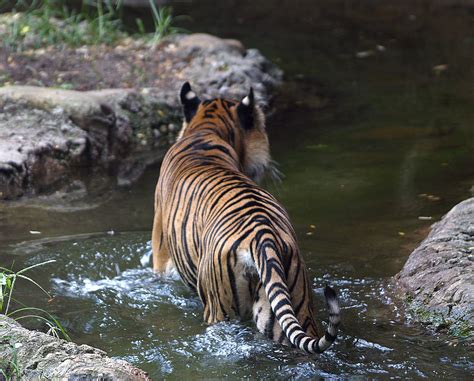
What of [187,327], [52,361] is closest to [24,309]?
[52,361]

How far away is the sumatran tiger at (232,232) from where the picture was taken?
376 centimetres

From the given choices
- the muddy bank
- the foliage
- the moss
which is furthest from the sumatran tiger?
the muddy bank

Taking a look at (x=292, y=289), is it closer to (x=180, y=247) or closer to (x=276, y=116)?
(x=180, y=247)

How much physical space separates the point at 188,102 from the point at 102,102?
2.56 metres

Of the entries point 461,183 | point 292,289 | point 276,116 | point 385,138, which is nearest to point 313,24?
point 276,116

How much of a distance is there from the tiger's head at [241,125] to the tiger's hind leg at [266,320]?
1586 mm

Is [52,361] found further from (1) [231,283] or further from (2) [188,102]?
(2) [188,102]

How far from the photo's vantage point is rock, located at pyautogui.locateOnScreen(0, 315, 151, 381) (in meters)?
3.01

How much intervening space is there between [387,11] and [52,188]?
7337 mm

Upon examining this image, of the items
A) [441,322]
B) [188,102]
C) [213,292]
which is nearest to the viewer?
[213,292]

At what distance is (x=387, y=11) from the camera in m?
12.8

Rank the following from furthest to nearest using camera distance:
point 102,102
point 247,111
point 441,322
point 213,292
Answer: point 102,102
point 247,111
point 441,322
point 213,292

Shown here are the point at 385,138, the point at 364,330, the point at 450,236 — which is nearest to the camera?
the point at 364,330

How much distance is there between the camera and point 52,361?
313 cm
